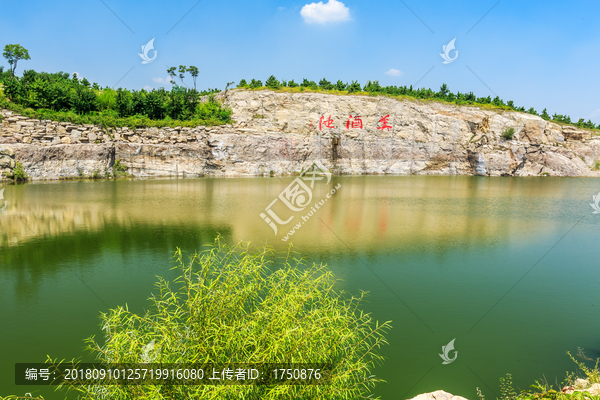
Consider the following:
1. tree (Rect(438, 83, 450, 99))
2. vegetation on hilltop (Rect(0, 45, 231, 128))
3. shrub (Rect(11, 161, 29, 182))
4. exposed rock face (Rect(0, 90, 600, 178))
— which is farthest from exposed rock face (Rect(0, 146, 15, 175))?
tree (Rect(438, 83, 450, 99))

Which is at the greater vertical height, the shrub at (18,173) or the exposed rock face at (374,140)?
the exposed rock face at (374,140)

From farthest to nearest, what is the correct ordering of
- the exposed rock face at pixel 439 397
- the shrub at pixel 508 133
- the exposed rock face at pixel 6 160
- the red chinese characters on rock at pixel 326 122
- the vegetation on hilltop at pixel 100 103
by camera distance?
the shrub at pixel 508 133 < the red chinese characters on rock at pixel 326 122 < the vegetation on hilltop at pixel 100 103 < the exposed rock face at pixel 6 160 < the exposed rock face at pixel 439 397

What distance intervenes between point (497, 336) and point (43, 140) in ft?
121

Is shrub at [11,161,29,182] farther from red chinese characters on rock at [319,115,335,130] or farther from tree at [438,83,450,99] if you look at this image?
tree at [438,83,450,99]

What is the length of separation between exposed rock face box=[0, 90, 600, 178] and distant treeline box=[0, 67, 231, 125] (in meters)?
3.49

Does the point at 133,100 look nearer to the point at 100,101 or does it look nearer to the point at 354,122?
the point at 100,101

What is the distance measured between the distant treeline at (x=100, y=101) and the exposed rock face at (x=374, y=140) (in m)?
3.49

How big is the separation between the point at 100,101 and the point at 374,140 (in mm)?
32720

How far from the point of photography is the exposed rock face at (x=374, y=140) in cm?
3841

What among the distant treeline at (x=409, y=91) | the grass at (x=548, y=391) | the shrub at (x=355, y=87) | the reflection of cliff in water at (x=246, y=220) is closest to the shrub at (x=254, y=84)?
the distant treeline at (x=409, y=91)

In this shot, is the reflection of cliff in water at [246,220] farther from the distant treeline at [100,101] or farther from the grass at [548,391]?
the distant treeline at [100,101]

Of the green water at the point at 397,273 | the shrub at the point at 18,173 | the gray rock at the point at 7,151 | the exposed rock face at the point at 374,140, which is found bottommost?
the green water at the point at 397,273

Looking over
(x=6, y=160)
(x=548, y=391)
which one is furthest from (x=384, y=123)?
(x=548, y=391)

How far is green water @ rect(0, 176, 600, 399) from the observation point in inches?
215
